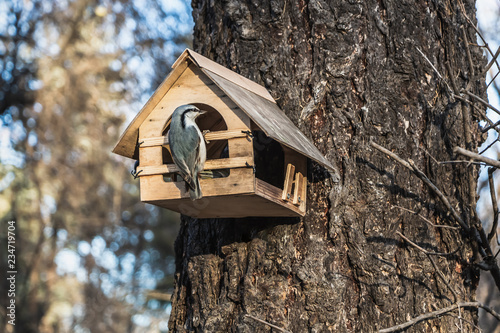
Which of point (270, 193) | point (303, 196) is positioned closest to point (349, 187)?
point (303, 196)

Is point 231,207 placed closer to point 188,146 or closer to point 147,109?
point 188,146

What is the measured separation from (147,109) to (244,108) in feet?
1.67

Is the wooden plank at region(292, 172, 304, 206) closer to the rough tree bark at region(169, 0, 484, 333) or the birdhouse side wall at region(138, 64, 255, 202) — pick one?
the rough tree bark at region(169, 0, 484, 333)

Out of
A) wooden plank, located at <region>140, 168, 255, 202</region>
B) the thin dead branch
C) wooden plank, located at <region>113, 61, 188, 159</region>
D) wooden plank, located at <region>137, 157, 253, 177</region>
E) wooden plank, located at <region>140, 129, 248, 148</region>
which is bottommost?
the thin dead branch

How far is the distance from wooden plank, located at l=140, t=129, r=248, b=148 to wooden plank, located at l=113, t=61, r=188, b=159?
0.08 m

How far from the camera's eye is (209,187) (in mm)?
2080

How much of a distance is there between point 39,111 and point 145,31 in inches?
127

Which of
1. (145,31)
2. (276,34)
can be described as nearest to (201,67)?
(276,34)

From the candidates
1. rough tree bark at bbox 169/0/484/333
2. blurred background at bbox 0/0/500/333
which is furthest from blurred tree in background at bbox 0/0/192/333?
rough tree bark at bbox 169/0/484/333

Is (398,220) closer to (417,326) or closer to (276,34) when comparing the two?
(417,326)

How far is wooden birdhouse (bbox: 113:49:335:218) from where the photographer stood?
2.08m

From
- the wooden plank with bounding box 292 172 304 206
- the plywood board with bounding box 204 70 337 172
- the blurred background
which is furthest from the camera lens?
the blurred background

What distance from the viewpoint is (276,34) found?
2.72 m

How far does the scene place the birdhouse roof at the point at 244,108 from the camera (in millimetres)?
2084
